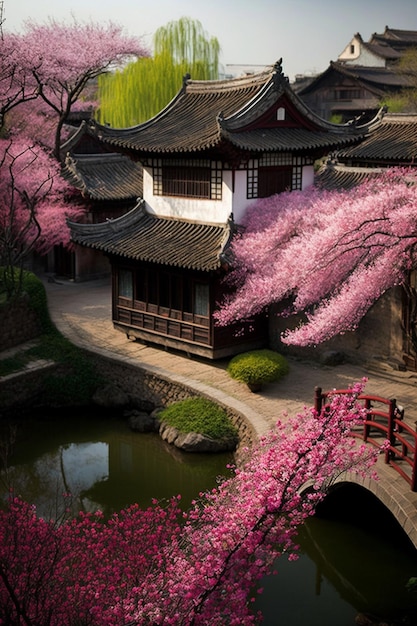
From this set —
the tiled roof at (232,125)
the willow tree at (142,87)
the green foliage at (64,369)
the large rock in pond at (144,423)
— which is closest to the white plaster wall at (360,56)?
the willow tree at (142,87)

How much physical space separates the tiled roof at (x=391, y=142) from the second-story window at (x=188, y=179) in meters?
11.2

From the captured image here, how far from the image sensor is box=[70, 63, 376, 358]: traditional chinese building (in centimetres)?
2108

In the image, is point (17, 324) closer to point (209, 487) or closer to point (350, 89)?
point (209, 487)

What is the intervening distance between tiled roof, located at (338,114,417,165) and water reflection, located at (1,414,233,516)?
55.3 ft

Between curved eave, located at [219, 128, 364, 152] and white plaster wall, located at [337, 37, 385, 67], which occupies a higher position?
white plaster wall, located at [337, 37, 385, 67]

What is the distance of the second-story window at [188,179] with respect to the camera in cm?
2180

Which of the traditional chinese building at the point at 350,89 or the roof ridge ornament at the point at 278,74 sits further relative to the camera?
the traditional chinese building at the point at 350,89

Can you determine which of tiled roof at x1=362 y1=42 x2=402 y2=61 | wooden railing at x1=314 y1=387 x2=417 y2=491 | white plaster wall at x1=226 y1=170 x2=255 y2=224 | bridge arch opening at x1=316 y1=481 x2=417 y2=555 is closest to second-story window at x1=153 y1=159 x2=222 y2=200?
white plaster wall at x1=226 y1=170 x2=255 y2=224

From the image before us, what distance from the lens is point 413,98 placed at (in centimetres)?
5397

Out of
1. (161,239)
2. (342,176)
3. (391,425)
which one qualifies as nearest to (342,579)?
(391,425)

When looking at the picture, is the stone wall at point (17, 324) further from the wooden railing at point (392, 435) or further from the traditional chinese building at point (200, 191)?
the wooden railing at point (392, 435)

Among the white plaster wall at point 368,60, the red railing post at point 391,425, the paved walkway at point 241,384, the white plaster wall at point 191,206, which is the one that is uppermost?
the white plaster wall at point 368,60

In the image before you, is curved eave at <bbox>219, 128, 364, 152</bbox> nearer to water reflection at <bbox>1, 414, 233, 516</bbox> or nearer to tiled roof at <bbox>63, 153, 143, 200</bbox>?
water reflection at <bbox>1, 414, 233, 516</bbox>

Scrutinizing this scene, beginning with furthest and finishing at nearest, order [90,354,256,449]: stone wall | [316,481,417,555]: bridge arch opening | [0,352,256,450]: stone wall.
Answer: [0,352,256,450]: stone wall, [90,354,256,449]: stone wall, [316,481,417,555]: bridge arch opening
